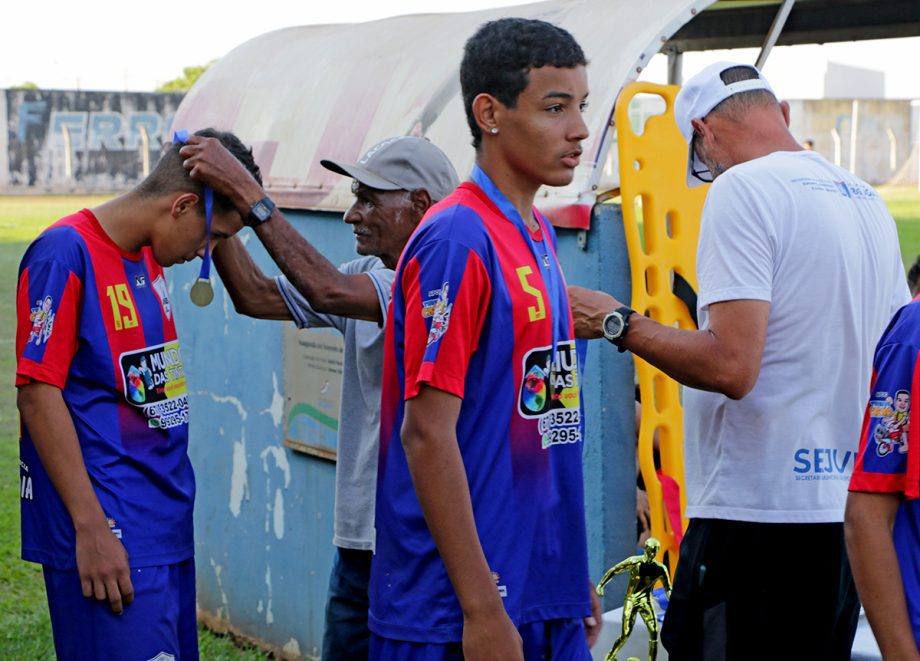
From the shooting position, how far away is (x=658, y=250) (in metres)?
4.07

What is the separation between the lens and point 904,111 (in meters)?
40.2

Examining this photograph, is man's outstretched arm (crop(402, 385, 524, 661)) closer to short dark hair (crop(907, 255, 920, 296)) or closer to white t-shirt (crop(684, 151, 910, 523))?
white t-shirt (crop(684, 151, 910, 523))

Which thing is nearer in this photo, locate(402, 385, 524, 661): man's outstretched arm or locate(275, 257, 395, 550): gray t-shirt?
locate(402, 385, 524, 661): man's outstretched arm

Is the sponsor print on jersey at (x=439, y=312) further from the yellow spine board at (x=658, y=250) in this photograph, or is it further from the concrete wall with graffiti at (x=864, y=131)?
the concrete wall with graffiti at (x=864, y=131)

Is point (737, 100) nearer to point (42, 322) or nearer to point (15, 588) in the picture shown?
point (42, 322)

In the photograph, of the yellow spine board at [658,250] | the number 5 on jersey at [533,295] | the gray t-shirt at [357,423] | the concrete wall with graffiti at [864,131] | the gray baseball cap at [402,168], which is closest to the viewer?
the number 5 on jersey at [533,295]

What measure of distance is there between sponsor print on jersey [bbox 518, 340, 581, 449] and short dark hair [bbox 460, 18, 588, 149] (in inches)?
19.6

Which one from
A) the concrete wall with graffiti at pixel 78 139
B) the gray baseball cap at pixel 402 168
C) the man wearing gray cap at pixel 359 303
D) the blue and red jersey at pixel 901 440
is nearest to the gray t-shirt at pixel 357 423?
the man wearing gray cap at pixel 359 303

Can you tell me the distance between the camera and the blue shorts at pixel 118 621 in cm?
301

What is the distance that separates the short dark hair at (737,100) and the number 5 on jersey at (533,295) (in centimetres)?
89

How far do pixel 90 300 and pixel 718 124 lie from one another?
1580 mm

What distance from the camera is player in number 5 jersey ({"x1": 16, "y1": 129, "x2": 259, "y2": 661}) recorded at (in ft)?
9.71

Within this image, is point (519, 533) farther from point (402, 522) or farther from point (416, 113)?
point (416, 113)

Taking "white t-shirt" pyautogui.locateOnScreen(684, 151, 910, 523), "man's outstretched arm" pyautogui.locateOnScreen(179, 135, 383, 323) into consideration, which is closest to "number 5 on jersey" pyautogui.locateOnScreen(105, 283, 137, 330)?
"man's outstretched arm" pyautogui.locateOnScreen(179, 135, 383, 323)
